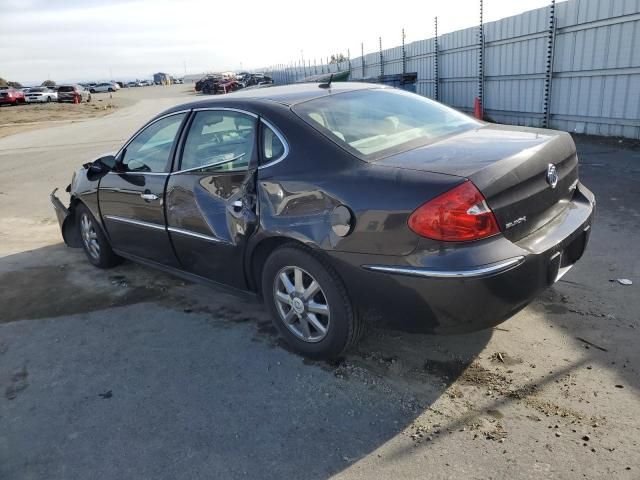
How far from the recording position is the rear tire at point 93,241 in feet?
16.8

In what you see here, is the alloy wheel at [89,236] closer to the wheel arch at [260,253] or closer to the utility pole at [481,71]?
the wheel arch at [260,253]

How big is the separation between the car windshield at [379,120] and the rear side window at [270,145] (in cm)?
21

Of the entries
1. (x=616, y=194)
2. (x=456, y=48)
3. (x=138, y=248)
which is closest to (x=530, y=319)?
(x=138, y=248)

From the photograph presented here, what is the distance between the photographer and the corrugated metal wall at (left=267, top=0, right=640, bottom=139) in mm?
9359

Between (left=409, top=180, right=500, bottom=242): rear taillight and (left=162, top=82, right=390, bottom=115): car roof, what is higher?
(left=162, top=82, right=390, bottom=115): car roof

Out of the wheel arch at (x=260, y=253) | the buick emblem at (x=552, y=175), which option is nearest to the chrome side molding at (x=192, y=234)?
the wheel arch at (x=260, y=253)

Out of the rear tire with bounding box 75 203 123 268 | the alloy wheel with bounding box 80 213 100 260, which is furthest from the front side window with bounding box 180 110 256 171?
the alloy wheel with bounding box 80 213 100 260

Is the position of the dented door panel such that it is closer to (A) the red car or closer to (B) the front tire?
(B) the front tire

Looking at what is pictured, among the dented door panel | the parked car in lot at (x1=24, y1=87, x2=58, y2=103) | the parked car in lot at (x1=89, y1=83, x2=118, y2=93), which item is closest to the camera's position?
the dented door panel

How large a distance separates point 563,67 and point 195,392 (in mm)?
10601

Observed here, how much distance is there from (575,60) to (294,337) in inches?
384

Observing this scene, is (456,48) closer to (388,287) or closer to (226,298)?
(226,298)

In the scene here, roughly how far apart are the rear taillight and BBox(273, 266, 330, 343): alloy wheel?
2.59 feet

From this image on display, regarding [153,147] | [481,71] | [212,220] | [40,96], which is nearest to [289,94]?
[212,220]
